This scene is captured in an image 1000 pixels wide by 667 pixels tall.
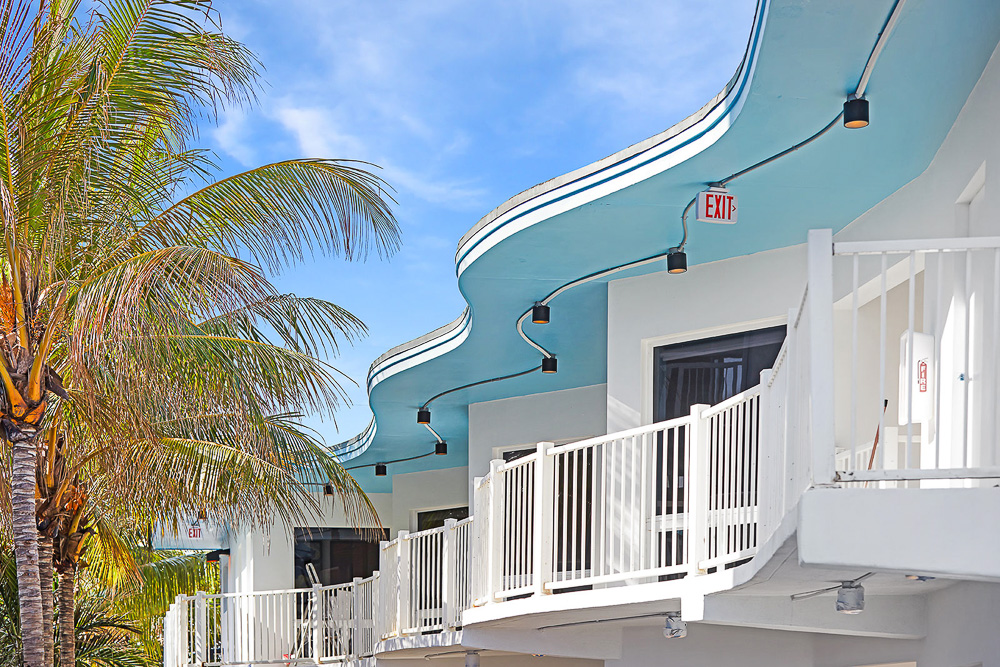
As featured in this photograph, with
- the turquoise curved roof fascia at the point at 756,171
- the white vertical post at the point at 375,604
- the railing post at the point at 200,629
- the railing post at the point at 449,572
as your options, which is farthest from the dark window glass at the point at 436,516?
the railing post at the point at 449,572

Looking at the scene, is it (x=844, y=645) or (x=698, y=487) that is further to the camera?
(x=844, y=645)

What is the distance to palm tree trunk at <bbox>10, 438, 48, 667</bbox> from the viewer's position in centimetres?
763

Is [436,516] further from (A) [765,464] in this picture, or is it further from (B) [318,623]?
(A) [765,464]

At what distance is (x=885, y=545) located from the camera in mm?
4312

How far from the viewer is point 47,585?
30.8ft

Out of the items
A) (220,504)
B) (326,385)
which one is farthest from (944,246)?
(220,504)

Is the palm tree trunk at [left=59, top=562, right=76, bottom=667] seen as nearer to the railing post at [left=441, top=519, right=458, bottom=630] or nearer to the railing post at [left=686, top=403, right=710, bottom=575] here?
the railing post at [left=441, top=519, right=458, bottom=630]

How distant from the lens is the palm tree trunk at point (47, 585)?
907 cm

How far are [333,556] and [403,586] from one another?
9.43m

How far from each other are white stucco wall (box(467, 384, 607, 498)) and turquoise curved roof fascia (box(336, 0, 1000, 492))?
1593 mm

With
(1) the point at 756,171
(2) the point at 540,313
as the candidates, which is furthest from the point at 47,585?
(1) the point at 756,171

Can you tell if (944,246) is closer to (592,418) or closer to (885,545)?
(885,545)

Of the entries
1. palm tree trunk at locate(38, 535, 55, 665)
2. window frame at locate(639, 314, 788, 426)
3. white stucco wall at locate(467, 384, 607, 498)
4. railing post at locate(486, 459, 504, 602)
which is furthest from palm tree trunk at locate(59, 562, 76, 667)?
window frame at locate(639, 314, 788, 426)

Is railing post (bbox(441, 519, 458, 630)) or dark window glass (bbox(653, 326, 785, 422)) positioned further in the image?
railing post (bbox(441, 519, 458, 630))
